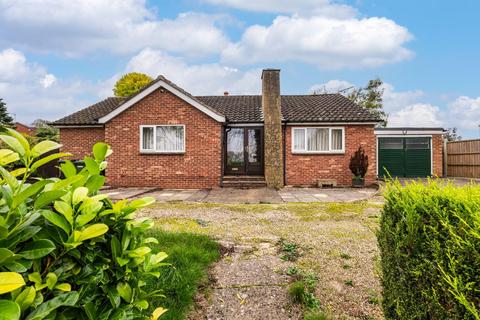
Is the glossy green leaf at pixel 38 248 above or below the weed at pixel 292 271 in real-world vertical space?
above

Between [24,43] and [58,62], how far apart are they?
2708 millimetres

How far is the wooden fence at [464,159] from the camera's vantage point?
18734mm

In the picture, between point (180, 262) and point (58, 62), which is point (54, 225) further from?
point (58, 62)

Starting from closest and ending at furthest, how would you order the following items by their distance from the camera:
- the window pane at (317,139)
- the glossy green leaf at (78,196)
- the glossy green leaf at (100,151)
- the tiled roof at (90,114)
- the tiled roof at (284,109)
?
the glossy green leaf at (78,196)
the glossy green leaf at (100,151)
the tiled roof at (284,109)
the window pane at (317,139)
the tiled roof at (90,114)

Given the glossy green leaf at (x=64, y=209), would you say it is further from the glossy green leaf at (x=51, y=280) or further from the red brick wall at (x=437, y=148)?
the red brick wall at (x=437, y=148)

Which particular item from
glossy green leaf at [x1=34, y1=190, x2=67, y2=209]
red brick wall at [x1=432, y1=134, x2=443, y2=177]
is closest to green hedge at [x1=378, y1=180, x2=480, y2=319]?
glossy green leaf at [x1=34, y1=190, x2=67, y2=209]

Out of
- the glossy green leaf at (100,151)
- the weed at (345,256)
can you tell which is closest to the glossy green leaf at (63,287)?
the glossy green leaf at (100,151)

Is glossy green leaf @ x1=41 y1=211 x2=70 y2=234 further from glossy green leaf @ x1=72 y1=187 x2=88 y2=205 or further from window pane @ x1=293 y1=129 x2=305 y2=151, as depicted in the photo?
window pane @ x1=293 y1=129 x2=305 y2=151

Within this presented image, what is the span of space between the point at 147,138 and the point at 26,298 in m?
14.2

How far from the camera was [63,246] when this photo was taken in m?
1.16

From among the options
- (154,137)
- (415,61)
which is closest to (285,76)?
(415,61)

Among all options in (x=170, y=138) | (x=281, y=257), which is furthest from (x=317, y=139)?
(x=281, y=257)

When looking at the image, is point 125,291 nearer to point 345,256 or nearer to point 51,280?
point 51,280

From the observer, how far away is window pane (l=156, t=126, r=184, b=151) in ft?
47.3
